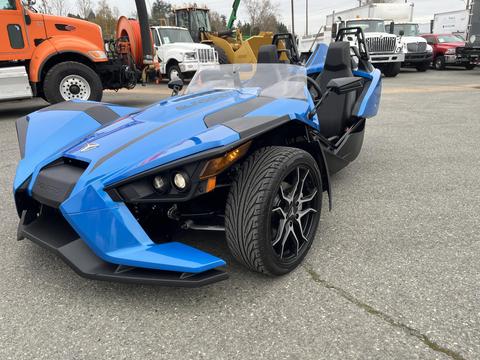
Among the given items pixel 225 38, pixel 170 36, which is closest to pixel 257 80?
pixel 170 36

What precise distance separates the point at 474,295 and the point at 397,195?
158 cm

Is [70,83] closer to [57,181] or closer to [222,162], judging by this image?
[57,181]

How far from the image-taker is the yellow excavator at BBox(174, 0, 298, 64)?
14273mm

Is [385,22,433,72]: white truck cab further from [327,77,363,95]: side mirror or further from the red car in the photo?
[327,77,363,95]: side mirror

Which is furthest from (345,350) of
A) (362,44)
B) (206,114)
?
(362,44)

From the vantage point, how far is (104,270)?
195 cm

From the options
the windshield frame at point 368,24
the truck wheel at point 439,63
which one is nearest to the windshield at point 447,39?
the truck wheel at point 439,63

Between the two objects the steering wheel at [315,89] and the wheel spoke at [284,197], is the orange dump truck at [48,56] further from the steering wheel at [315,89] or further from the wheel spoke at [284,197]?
the wheel spoke at [284,197]

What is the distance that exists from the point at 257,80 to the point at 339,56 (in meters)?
1.43

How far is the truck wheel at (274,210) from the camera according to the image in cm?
209

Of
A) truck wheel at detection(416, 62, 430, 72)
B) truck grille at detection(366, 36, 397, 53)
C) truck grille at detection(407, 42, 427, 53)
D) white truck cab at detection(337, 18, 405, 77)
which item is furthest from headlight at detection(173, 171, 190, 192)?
truck wheel at detection(416, 62, 430, 72)

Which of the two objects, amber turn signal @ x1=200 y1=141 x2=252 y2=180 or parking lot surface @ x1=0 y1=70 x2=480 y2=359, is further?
amber turn signal @ x1=200 y1=141 x2=252 y2=180

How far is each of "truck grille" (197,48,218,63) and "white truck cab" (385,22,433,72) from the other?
842cm

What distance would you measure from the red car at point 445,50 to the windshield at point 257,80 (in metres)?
17.4
